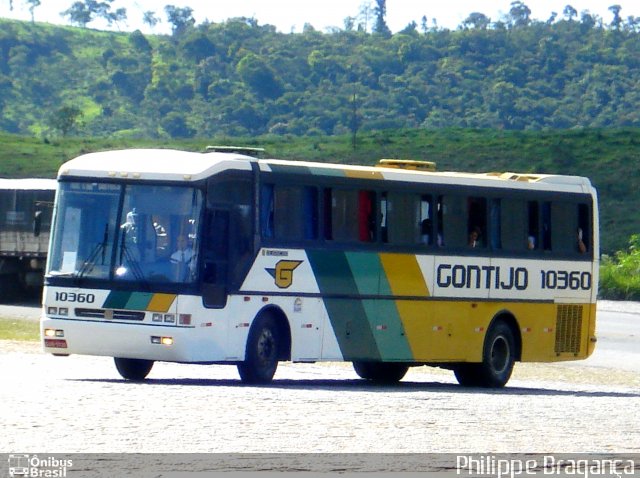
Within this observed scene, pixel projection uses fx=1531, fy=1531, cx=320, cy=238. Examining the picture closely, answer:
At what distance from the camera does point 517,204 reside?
23188 millimetres

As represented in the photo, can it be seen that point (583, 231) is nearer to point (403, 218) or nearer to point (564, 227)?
point (564, 227)

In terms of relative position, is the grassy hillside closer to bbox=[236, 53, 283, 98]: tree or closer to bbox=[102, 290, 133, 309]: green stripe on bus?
bbox=[236, 53, 283, 98]: tree

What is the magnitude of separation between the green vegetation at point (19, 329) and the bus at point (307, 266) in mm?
11438

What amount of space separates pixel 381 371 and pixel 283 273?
14.8 ft

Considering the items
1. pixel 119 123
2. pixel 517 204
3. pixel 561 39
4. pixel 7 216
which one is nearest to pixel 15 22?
pixel 119 123

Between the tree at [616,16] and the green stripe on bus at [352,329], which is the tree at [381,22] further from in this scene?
the green stripe on bus at [352,329]

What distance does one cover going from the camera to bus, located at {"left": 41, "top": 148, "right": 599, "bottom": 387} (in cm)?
1839

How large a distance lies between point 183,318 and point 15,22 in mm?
186284

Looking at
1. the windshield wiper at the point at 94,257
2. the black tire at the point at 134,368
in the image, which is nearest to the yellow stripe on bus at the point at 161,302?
the windshield wiper at the point at 94,257

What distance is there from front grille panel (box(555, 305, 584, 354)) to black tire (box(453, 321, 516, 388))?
3.25ft

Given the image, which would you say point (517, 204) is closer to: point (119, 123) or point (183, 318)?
point (183, 318)

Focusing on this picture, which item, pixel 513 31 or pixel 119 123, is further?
pixel 513 31

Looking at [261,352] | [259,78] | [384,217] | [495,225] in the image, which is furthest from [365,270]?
[259,78]

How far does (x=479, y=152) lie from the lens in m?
85.9
